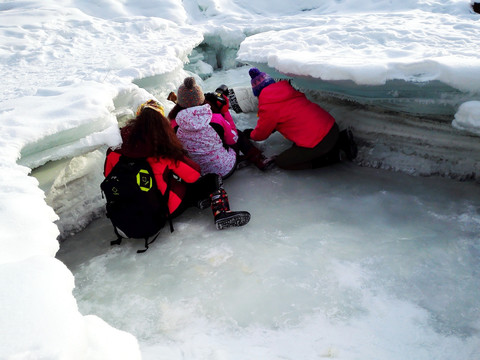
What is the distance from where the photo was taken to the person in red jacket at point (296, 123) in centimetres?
308

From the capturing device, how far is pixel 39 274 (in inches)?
44.9

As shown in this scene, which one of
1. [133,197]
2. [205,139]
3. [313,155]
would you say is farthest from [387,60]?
[133,197]

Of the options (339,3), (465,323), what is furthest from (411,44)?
(339,3)

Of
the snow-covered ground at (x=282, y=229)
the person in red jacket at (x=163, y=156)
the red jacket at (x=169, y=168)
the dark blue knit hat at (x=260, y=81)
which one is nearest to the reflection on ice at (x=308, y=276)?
the snow-covered ground at (x=282, y=229)

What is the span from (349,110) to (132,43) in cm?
315

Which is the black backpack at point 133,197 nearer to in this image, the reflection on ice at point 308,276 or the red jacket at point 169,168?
the red jacket at point 169,168

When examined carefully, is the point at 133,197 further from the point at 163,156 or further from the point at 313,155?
the point at 313,155

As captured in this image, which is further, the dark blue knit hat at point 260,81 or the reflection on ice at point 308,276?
the dark blue knit hat at point 260,81

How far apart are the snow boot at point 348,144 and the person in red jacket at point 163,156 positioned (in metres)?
1.21

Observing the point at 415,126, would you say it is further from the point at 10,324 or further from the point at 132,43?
the point at 132,43

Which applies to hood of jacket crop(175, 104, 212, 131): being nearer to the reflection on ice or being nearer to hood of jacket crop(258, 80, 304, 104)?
hood of jacket crop(258, 80, 304, 104)

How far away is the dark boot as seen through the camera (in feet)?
10.9

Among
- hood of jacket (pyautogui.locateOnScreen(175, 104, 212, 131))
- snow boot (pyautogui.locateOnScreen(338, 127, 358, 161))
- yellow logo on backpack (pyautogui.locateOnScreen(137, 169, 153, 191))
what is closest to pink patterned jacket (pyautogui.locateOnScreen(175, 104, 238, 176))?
hood of jacket (pyautogui.locateOnScreen(175, 104, 212, 131))

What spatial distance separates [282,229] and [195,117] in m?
1.06
